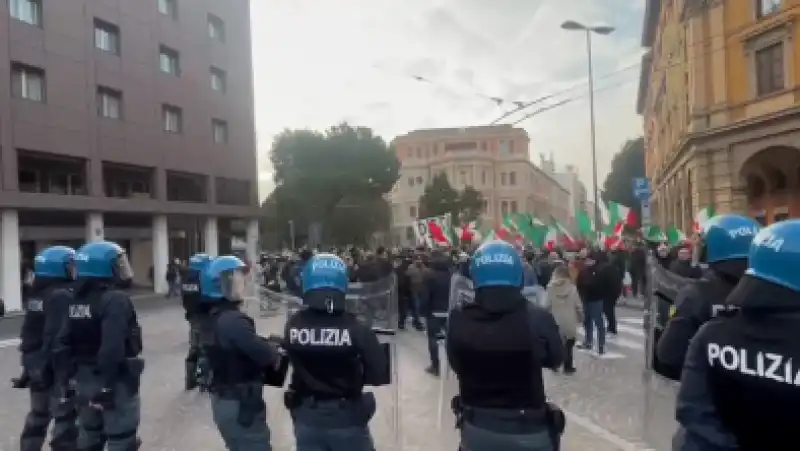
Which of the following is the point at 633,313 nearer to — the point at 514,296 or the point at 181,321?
the point at 181,321

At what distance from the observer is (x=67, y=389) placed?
5.43 meters

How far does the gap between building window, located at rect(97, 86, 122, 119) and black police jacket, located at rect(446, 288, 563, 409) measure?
2838 cm

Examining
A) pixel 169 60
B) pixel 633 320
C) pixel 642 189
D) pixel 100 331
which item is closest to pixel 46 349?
pixel 100 331

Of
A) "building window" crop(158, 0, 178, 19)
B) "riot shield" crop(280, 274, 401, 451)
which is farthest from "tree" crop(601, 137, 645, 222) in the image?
"riot shield" crop(280, 274, 401, 451)

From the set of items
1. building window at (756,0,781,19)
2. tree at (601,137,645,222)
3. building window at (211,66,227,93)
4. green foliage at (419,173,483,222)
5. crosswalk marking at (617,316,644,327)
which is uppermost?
building window at (211,66,227,93)

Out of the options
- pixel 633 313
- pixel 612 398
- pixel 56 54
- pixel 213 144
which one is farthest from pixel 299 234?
pixel 612 398

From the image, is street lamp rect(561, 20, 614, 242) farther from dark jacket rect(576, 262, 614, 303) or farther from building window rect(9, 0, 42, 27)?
building window rect(9, 0, 42, 27)

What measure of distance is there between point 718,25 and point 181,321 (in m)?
21.4

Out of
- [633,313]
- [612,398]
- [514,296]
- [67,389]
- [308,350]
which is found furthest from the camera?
[633,313]

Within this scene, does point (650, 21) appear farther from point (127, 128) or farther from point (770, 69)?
point (127, 128)

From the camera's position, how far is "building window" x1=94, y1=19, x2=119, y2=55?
29016mm

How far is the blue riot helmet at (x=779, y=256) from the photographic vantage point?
7.62 ft

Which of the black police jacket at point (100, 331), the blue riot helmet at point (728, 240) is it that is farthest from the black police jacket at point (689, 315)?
the black police jacket at point (100, 331)

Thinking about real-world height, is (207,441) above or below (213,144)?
below
